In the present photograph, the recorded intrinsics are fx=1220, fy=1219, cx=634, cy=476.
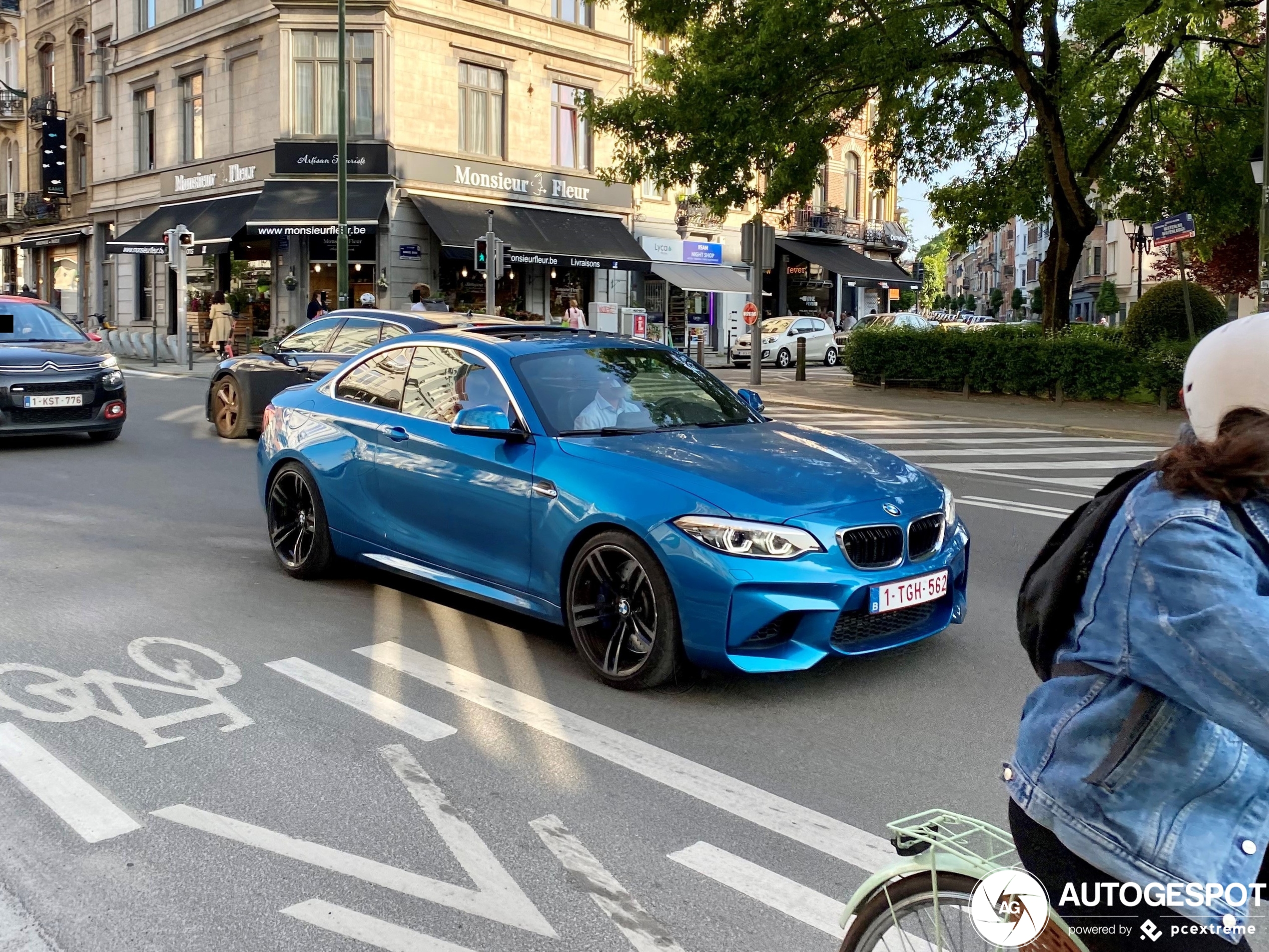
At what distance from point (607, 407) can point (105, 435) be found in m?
9.42

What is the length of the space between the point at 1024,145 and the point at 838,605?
67.6ft

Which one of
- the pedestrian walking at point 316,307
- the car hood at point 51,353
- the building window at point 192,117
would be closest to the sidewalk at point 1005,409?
the pedestrian walking at point 316,307

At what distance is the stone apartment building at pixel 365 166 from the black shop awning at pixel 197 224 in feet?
0.32

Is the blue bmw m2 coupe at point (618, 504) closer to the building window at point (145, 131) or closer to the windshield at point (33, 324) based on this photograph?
the windshield at point (33, 324)

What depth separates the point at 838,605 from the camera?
4.75 metres

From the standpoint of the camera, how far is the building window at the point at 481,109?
32.5m

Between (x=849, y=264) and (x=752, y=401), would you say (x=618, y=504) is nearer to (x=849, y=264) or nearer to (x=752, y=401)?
(x=752, y=401)

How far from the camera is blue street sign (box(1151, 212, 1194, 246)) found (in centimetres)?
1716

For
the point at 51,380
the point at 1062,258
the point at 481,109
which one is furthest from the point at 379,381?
the point at 481,109

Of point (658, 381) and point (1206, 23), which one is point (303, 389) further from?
point (1206, 23)

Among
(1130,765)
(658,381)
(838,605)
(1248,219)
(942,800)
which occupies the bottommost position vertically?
(942,800)

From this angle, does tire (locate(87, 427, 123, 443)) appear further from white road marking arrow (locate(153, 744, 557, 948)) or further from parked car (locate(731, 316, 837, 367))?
parked car (locate(731, 316, 837, 367))

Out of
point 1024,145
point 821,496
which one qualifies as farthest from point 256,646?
point 1024,145

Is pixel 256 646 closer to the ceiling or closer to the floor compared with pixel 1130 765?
closer to the floor
